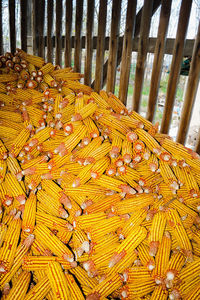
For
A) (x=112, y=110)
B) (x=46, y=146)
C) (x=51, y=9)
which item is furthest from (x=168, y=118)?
(x=51, y=9)

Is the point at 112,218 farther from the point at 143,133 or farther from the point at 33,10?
the point at 33,10

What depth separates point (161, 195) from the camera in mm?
2016

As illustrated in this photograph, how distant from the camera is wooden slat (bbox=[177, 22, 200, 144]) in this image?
242 cm

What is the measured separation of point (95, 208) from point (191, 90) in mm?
1866

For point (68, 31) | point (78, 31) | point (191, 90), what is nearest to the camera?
point (191, 90)

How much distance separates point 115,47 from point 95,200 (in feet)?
8.14

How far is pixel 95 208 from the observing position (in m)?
1.89

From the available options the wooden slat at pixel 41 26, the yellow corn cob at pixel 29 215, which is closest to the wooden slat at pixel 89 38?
the wooden slat at pixel 41 26

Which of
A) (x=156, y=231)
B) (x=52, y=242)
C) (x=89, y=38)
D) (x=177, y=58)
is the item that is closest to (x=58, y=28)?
(x=89, y=38)

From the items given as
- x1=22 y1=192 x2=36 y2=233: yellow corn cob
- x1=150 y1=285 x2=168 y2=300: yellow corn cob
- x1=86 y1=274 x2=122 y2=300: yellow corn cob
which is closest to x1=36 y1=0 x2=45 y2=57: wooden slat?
x1=22 y1=192 x2=36 y2=233: yellow corn cob

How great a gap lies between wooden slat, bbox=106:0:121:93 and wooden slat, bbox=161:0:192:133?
103 cm

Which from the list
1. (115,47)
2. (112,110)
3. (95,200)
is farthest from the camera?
(115,47)

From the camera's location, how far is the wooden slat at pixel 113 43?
3.07m

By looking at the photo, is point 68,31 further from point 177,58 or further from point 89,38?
point 177,58
